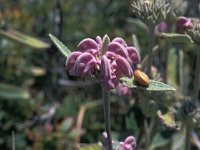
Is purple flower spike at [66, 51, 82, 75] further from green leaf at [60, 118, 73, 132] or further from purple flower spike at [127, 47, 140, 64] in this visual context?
green leaf at [60, 118, 73, 132]

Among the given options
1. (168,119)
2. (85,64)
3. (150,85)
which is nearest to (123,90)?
(168,119)

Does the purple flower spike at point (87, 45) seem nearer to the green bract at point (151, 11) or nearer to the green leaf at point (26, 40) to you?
the green bract at point (151, 11)

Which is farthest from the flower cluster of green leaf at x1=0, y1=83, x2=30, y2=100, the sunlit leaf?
green leaf at x1=0, y1=83, x2=30, y2=100

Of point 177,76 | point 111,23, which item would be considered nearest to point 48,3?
point 111,23

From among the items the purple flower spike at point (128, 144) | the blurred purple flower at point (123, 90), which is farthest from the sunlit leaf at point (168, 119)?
the blurred purple flower at point (123, 90)

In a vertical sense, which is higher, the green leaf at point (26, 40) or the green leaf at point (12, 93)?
the green leaf at point (26, 40)
